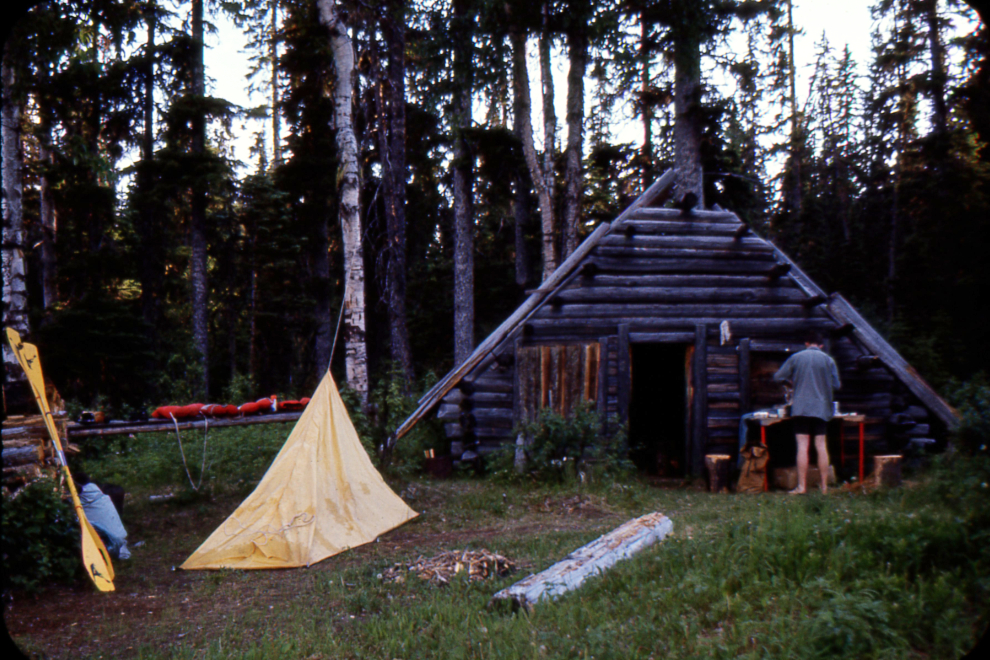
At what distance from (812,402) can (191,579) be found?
24.1ft

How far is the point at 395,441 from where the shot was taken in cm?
995

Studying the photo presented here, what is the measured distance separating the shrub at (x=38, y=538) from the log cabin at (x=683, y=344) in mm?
4823

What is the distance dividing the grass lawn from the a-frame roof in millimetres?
3549

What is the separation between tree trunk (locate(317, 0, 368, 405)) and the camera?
959 cm

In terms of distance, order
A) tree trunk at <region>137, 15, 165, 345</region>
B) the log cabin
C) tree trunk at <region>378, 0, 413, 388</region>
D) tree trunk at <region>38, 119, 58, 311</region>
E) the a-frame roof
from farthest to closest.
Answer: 1. tree trunk at <region>137, 15, 165, 345</region>
2. tree trunk at <region>38, 119, 58, 311</region>
3. tree trunk at <region>378, 0, 413, 388</region>
4. the a-frame roof
5. the log cabin

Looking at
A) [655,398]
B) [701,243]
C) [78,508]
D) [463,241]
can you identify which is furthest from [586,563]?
[463,241]

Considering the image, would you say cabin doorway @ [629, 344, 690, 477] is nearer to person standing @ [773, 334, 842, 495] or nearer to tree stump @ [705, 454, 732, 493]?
tree stump @ [705, 454, 732, 493]

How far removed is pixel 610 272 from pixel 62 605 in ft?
26.5

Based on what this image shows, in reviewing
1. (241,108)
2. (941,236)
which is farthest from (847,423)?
(241,108)

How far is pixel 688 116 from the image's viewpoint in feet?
43.5

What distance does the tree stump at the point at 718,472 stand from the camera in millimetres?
9133

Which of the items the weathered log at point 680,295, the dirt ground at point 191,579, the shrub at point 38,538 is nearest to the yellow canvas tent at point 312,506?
the dirt ground at point 191,579

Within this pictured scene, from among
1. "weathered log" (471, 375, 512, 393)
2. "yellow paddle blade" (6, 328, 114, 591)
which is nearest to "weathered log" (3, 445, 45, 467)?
"yellow paddle blade" (6, 328, 114, 591)

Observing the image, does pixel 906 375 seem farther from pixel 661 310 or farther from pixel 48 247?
pixel 48 247
